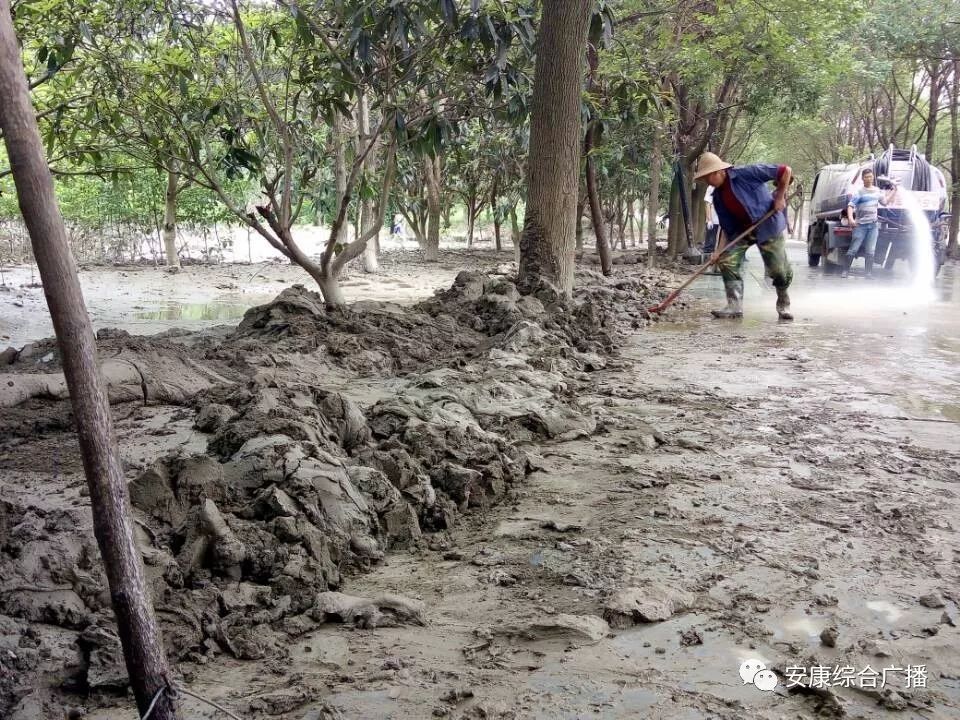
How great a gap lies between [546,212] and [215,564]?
6366mm

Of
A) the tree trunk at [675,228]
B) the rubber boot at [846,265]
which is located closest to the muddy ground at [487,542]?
the rubber boot at [846,265]

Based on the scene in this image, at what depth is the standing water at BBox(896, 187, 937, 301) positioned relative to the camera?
14.3 meters

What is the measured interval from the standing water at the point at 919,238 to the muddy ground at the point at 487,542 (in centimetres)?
984

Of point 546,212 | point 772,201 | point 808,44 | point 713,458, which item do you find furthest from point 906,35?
point 713,458

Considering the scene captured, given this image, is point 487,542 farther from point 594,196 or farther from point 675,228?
point 675,228

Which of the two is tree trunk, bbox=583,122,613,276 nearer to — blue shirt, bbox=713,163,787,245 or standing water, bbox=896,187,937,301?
blue shirt, bbox=713,163,787,245

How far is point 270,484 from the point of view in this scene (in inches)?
125

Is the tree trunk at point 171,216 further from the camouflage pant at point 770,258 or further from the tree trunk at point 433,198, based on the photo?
the camouflage pant at point 770,258

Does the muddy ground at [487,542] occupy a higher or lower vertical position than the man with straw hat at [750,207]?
lower

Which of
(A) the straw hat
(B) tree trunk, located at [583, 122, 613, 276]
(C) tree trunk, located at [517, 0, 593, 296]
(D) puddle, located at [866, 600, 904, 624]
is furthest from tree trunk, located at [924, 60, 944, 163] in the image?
(D) puddle, located at [866, 600, 904, 624]

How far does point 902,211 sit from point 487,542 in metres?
13.5

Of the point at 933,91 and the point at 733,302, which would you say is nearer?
the point at 733,302

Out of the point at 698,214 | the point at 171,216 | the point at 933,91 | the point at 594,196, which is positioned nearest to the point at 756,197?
the point at 594,196

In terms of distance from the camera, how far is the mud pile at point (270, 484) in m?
2.43
